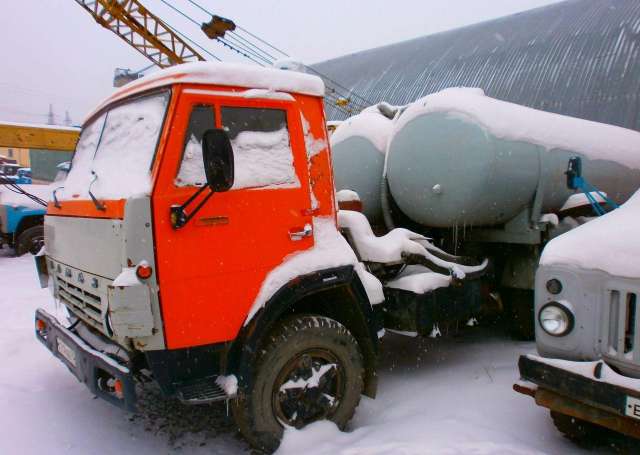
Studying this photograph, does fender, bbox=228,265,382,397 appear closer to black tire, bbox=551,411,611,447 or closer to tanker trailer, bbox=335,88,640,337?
black tire, bbox=551,411,611,447

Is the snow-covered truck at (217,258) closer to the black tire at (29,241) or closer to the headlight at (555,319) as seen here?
the headlight at (555,319)

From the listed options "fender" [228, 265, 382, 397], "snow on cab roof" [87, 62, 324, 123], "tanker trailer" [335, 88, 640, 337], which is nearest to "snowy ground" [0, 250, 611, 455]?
"fender" [228, 265, 382, 397]

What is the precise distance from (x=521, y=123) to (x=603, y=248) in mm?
2089

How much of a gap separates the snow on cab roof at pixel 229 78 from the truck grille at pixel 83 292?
1243mm

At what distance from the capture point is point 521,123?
4.50 metres

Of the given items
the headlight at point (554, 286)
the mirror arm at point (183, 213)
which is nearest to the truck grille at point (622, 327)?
the headlight at point (554, 286)

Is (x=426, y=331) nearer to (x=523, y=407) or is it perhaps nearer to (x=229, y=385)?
(x=523, y=407)

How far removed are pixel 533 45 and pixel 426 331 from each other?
55.1ft

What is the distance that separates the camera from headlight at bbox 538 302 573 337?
2768 millimetres

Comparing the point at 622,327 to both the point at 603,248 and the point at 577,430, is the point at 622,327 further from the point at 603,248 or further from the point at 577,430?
the point at 577,430

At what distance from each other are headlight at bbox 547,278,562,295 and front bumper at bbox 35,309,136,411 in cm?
248

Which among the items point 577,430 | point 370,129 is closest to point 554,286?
point 577,430

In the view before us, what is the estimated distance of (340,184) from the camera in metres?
5.20

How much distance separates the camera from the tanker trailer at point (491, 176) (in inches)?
164
